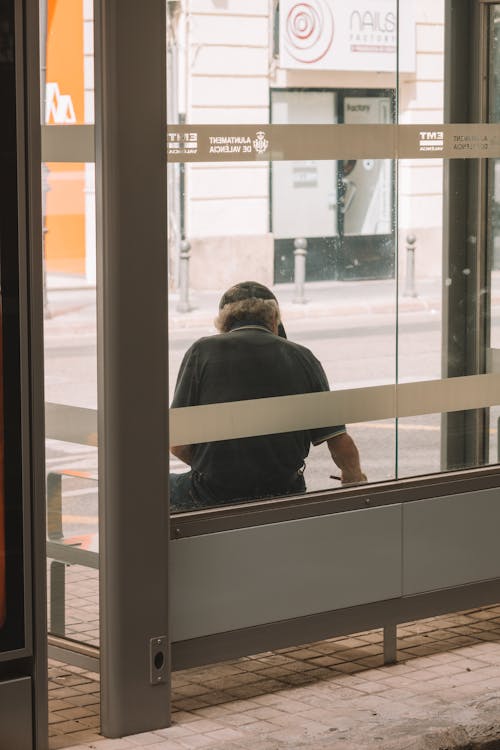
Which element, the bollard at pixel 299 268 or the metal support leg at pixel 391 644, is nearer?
the bollard at pixel 299 268

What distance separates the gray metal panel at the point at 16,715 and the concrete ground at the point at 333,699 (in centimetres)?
20

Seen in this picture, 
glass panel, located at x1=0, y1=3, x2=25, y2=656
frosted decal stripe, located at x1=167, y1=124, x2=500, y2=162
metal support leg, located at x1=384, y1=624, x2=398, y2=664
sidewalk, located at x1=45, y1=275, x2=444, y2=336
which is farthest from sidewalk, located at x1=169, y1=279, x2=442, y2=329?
metal support leg, located at x1=384, y1=624, x2=398, y2=664

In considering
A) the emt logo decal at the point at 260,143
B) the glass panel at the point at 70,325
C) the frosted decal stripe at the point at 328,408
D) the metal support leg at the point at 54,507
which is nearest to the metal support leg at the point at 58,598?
the glass panel at the point at 70,325

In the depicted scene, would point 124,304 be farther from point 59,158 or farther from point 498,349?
point 498,349

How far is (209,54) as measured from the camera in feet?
18.0

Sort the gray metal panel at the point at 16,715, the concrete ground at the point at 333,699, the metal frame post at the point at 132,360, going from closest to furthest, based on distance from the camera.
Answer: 1. the gray metal panel at the point at 16,715
2. the metal frame post at the point at 132,360
3. the concrete ground at the point at 333,699

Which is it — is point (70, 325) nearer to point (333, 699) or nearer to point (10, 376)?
point (10, 376)

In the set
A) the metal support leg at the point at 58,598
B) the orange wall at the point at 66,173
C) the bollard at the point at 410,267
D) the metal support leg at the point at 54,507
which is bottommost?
the metal support leg at the point at 58,598

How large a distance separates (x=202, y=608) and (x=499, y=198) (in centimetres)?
234

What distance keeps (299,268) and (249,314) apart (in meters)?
0.29

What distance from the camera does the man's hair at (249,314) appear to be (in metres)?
5.66

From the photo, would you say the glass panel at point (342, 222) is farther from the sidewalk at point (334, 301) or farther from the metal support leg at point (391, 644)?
the metal support leg at point (391, 644)

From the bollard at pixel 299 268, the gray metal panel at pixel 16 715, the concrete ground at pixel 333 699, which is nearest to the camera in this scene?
the gray metal panel at pixel 16 715

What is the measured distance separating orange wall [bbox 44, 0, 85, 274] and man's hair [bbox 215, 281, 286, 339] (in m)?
0.62
